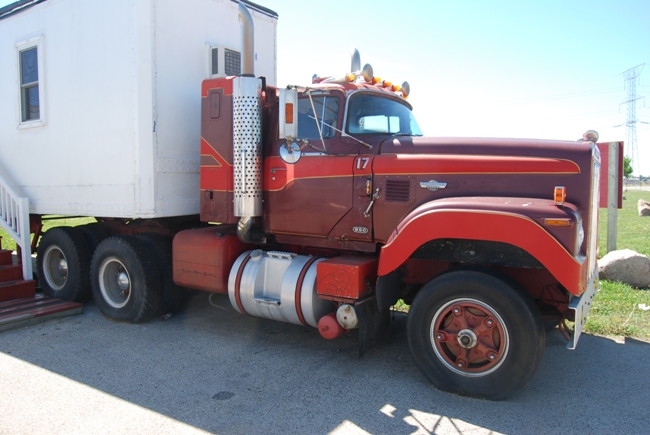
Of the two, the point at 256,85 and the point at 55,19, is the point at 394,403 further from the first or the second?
the point at 55,19

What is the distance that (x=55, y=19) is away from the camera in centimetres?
709

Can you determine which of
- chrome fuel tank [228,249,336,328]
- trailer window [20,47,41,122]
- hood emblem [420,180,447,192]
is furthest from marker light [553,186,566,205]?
trailer window [20,47,41,122]

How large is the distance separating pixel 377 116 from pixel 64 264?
5183 millimetres

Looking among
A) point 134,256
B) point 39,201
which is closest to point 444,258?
point 134,256

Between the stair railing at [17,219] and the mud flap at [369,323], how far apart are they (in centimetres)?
530

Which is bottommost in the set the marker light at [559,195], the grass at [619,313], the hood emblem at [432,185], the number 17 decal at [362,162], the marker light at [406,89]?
the grass at [619,313]

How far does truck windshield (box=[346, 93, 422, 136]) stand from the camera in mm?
5305

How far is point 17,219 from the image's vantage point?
7676 mm

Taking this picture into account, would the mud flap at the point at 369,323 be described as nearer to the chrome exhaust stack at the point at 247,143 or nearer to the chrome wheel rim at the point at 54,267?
the chrome exhaust stack at the point at 247,143

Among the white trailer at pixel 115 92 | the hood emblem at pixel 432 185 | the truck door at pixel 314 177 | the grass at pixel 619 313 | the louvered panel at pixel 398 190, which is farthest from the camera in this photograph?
the white trailer at pixel 115 92

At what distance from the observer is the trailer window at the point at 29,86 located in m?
7.55

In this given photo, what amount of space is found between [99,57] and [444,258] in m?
4.93

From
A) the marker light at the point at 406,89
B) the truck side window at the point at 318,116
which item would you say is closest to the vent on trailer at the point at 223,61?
the truck side window at the point at 318,116

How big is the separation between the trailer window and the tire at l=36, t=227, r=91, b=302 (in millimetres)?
1775
